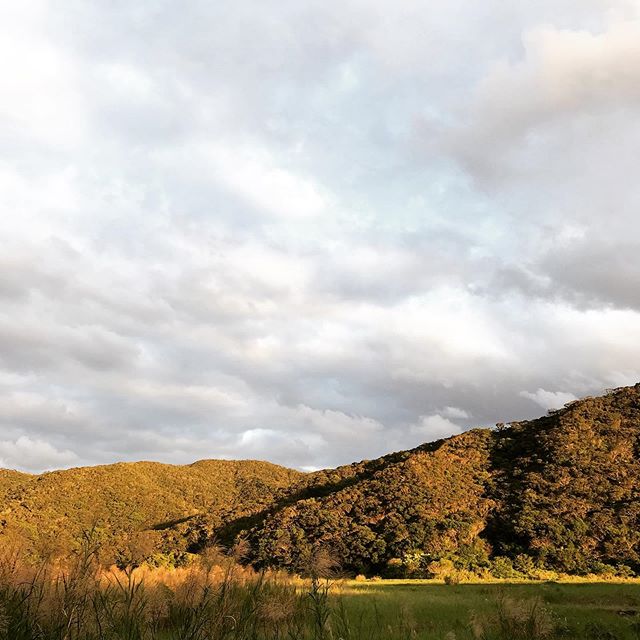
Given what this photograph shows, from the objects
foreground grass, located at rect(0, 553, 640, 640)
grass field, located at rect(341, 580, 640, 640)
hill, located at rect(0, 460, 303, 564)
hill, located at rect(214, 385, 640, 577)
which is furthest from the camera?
hill, located at rect(0, 460, 303, 564)

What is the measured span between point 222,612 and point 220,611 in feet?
1.05

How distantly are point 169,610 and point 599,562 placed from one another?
29.8m

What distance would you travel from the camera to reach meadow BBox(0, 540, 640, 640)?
15.8ft

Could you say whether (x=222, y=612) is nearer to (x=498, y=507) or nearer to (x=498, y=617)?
(x=498, y=617)

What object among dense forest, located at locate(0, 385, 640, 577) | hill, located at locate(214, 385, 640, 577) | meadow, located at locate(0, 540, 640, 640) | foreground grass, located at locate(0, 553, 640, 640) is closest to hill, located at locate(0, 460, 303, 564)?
dense forest, located at locate(0, 385, 640, 577)

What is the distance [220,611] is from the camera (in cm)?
546

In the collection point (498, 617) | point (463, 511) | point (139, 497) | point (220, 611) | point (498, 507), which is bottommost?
point (498, 617)

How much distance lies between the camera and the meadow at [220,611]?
15.8 ft

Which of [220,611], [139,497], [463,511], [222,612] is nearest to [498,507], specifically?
[463,511]

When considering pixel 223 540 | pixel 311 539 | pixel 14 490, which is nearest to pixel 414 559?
pixel 311 539

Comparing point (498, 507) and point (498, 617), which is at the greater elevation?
point (498, 507)

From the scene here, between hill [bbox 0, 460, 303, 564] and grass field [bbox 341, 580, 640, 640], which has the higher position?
hill [bbox 0, 460, 303, 564]

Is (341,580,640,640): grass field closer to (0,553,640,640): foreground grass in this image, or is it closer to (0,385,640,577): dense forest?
(0,553,640,640): foreground grass

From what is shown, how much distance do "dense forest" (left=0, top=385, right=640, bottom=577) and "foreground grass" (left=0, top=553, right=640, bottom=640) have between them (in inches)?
492
